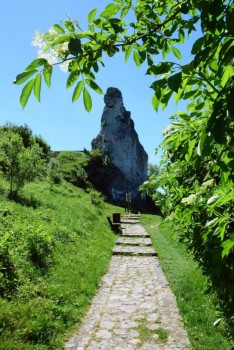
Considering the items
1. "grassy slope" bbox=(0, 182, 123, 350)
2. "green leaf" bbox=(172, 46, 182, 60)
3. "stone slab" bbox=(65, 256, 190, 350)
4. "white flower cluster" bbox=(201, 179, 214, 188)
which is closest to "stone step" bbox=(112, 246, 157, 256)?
"grassy slope" bbox=(0, 182, 123, 350)

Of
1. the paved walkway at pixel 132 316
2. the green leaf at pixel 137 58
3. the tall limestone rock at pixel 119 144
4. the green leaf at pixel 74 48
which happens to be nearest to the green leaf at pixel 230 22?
the green leaf at pixel 74 48

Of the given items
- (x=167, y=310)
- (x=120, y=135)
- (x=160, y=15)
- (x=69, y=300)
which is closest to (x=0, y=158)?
(x=69, y=300)

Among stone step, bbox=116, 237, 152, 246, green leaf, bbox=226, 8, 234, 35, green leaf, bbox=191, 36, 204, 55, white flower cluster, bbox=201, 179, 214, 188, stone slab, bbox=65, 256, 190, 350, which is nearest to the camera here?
green leaf, bbox=226, 8, 234, 35

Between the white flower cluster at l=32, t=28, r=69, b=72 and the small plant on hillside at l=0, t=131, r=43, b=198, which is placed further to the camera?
the small plant on hillside at l=0, t=131, r=43, b=198

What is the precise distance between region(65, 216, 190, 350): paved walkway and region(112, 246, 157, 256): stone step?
2335 millimetres

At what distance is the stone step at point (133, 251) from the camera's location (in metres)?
14.2

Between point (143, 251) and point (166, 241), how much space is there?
161 inches

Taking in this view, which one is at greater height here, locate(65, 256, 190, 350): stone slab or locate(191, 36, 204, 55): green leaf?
locate(191, 36, 204, 55): green leaf

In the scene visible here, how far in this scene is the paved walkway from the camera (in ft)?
18.5

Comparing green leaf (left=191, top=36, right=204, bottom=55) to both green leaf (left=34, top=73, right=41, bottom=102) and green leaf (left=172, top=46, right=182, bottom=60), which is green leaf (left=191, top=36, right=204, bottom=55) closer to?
green leaf (left=34, top=73, right=41, bottom=102)

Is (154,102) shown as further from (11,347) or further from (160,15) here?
(11,347)

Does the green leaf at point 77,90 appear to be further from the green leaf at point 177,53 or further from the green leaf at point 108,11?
the green leaf at point 177,53

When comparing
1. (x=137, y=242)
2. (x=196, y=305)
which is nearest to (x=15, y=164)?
(x=137, y=242)

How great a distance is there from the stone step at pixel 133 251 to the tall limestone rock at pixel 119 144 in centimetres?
4366
